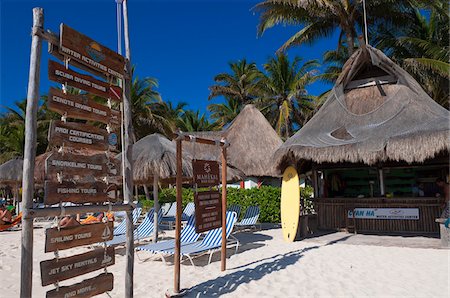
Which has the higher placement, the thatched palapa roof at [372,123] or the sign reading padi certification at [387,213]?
the thatched palapa roof at [372,123]

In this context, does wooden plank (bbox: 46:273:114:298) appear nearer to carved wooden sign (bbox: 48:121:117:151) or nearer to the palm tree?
carved wooden sign (bbox: 48:121:117:151)

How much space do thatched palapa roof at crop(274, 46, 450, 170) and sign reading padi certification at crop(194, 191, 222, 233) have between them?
11.5 feet

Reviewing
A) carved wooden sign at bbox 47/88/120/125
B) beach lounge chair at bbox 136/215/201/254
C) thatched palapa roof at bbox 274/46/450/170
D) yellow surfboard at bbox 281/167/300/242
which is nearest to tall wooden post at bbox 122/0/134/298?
carved wooden sign at bbox 47/88/120/125

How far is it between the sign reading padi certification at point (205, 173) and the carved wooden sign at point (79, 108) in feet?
5.65

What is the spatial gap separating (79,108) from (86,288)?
1.70 meters

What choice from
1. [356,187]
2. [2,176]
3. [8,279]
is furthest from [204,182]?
[2,176]

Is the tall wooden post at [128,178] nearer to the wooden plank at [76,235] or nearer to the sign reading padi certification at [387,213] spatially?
the wooden plank at [76,235]

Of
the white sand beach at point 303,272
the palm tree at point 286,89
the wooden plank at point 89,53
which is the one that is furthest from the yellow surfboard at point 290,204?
→ the palm tree at point 286,89

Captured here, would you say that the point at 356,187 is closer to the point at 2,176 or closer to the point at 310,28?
the point at 310,28

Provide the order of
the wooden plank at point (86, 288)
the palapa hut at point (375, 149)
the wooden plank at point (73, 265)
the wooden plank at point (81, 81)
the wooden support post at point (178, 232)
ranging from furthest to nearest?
the palapa hut at point (375, 149) < the wooden support post at point (178, 232) < the wooden plank at point (81, 81) < the wooden plank at point (86, 288) < the wooden plank at point (73, 265)

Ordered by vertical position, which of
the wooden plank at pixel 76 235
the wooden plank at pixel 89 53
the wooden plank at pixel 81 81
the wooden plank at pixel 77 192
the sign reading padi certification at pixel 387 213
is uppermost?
the wooden plank at pixel 89 53

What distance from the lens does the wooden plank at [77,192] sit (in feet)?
10.00

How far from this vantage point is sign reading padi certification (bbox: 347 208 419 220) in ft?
28.6

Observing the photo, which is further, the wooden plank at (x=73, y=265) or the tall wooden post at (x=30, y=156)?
the wooden plank at (x=73, y=265)
